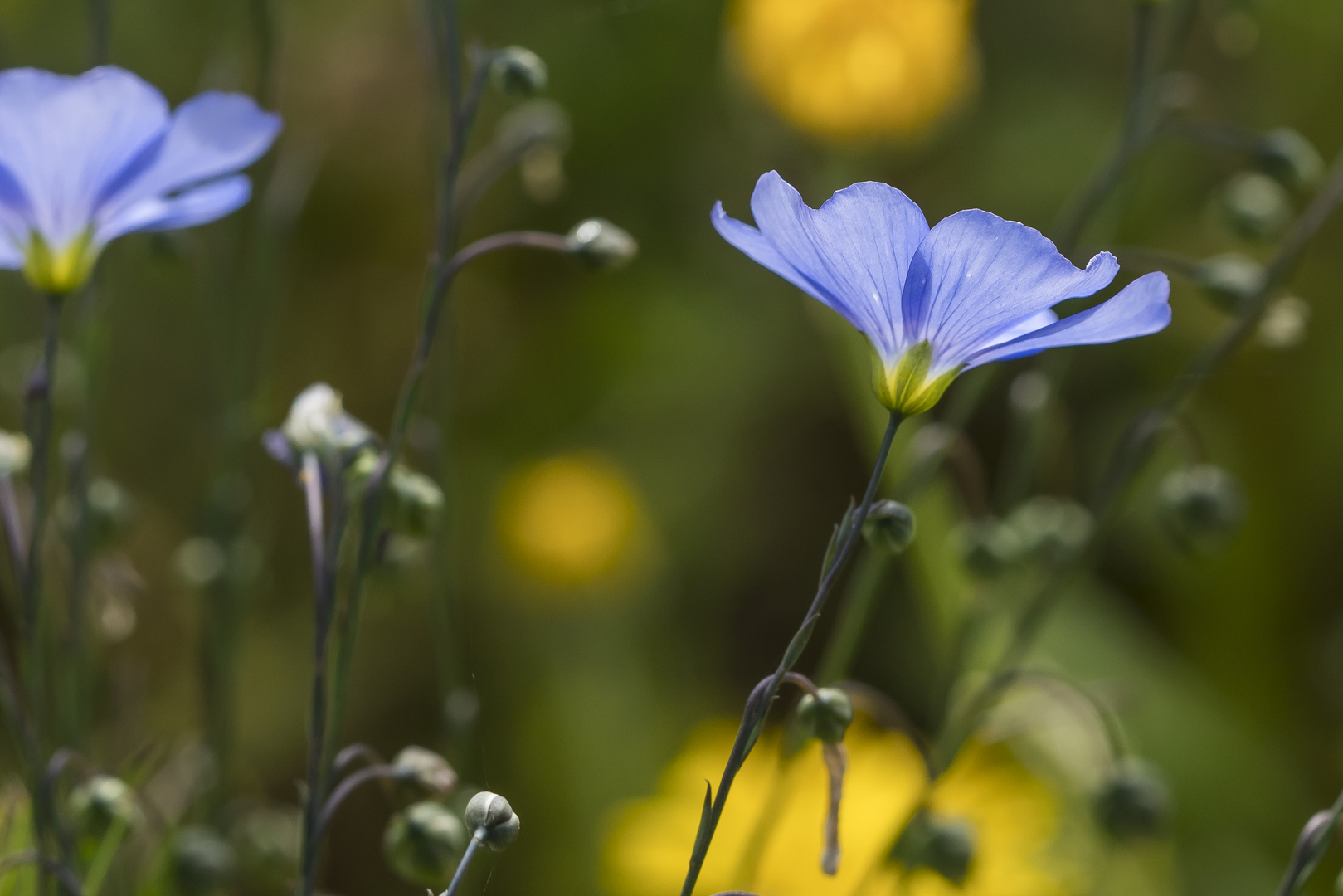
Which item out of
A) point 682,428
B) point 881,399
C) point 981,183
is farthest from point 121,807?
point 981,183

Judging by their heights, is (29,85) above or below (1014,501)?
above

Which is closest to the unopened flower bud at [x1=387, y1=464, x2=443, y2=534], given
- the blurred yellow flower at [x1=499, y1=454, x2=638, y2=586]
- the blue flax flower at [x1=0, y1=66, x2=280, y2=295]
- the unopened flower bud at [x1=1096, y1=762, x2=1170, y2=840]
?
the blue flax flower at [x1=0, y1=66, x2=280, y2=295]

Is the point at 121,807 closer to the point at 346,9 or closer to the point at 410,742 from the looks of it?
the point at 410,742

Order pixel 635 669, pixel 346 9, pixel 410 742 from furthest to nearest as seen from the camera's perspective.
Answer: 1. pixel 346 9
2. pixel 635 669
3. pixel 410 742

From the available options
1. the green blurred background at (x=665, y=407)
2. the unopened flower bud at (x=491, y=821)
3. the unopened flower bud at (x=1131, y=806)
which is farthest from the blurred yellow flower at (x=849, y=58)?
the unopened flower bud at (x=491, y=821)

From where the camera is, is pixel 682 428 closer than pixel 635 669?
No

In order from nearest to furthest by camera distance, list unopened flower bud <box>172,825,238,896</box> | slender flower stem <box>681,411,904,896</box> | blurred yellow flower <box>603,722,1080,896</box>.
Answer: slender flower stem <box>681,411,904,896</box>, unopened flower bud <box>172,825,238,896</box>, blurred yellow flower <box>603,722,1080,896</box>

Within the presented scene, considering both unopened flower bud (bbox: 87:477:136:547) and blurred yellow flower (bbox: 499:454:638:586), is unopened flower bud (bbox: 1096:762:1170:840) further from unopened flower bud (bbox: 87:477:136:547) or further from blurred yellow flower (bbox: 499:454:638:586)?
blurred yellow flower (bbox: 499:454:638:586)
